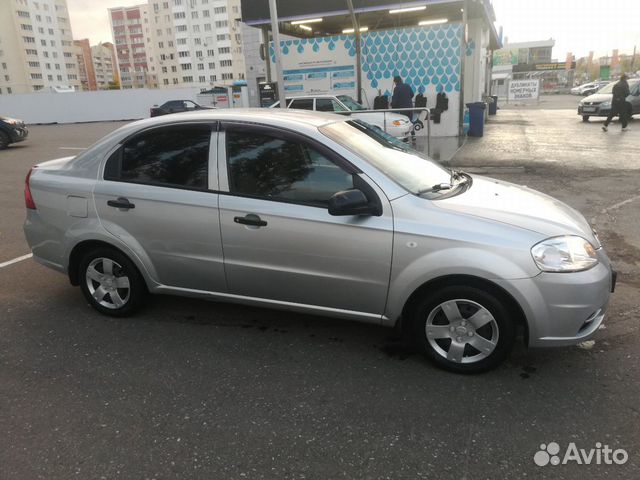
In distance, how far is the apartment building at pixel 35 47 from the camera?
10225 cm

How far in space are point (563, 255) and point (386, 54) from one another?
17019 mm

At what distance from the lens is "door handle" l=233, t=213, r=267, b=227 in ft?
11.5

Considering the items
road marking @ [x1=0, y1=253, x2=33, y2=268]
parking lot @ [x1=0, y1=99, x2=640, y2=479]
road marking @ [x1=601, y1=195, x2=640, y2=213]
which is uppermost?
road marking @ [x1=0, y1=253, x2=33, y2=268]

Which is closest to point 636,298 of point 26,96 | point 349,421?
point 349,421

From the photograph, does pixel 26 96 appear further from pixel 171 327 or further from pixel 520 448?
pixel 520 448

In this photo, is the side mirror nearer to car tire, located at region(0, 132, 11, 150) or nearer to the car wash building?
the car wash building

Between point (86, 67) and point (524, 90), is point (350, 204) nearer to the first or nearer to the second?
→ point (524, 90)

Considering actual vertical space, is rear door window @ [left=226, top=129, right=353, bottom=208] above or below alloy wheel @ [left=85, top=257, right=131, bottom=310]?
above

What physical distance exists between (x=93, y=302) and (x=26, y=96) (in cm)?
4026

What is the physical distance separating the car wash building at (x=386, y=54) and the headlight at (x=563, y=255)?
607 inches

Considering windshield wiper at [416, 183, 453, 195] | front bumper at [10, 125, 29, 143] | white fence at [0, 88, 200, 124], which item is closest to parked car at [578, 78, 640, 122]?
windshield wiper at [416, 183, 453, 195]

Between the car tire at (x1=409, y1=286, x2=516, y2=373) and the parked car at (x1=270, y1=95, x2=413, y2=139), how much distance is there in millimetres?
9195

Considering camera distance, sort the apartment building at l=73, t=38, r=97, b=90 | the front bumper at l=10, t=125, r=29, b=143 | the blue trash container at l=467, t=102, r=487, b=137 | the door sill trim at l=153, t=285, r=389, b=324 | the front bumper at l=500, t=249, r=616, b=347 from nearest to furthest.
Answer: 1. the front bumper at l=500, t=249, r=616, b=347
2. the door sill trim at l=153, t=285, r=389, b=324
3. the blue trash container at l=467, t=102, r=487, b=137
4. the front bumper at l=10, t=125, r=29, b=143
5. the apartment building at l=73, t=38, r=97, b=90

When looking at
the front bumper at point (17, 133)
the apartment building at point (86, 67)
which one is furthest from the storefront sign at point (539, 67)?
the apartment building at point (86, 67)
